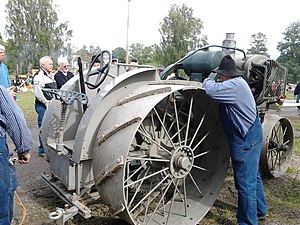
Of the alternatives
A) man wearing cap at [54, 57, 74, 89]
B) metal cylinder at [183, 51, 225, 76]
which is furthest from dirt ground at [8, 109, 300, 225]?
metal cylinder at [183, 51, 225, 76]

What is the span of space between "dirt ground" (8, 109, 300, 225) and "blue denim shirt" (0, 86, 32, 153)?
1218 mm

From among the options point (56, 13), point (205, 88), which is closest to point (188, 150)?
point (205, 88)

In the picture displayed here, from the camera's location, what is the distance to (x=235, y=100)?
3.33 m

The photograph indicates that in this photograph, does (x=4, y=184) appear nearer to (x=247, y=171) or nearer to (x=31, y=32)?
(x=247, y=171)

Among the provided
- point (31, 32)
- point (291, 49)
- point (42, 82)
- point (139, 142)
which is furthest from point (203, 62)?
point (291, 49)

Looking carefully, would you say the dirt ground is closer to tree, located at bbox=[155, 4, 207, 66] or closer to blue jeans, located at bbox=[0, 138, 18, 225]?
blue jeans, located at bbox=[0, 138, 18, 225]

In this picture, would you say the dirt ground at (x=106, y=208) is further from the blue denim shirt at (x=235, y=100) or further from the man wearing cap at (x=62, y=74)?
the man wearing cap at (x=62, y=74)

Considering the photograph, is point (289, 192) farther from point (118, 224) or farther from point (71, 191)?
point (71, 191)

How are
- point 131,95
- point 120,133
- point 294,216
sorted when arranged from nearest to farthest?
point 120,133 → point 131,95 → point 294,216

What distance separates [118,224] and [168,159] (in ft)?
2.91

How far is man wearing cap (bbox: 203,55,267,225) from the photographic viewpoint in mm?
3371

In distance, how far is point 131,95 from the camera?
3.02 meters

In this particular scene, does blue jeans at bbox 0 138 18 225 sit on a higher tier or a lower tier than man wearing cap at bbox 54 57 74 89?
lower

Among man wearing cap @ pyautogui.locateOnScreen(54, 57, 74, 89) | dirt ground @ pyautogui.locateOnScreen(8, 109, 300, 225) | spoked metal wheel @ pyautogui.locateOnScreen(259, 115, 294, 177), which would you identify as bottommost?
dirt ground @ pyautogui.locateOnScreen(8, 109, 300, 225)
